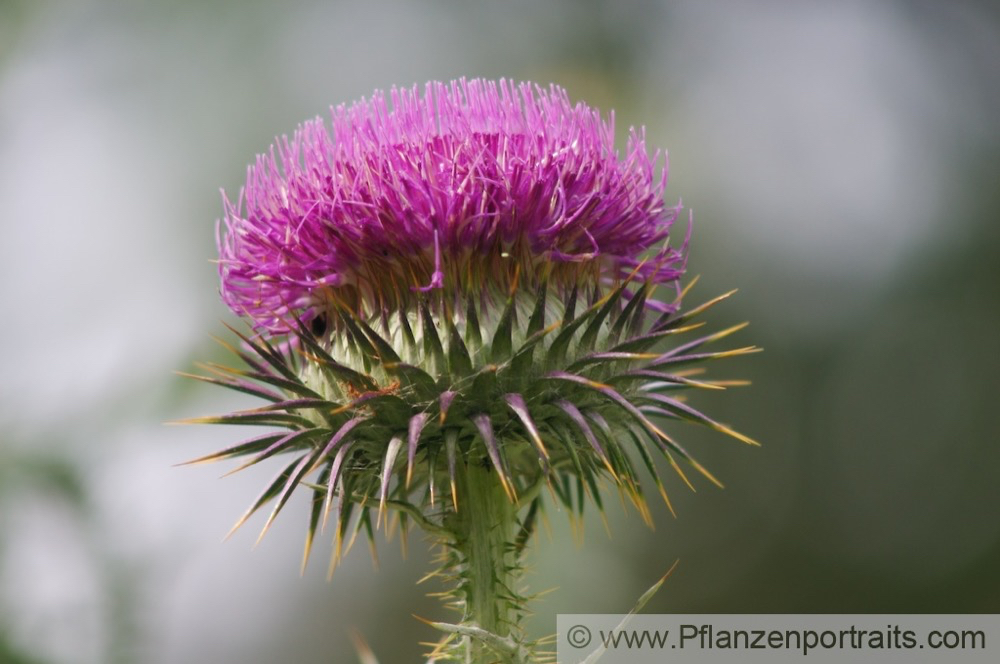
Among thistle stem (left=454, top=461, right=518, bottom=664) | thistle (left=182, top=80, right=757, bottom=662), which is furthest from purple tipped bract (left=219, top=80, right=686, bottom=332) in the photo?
thistle stem (left=454, top=461, right=518, bottom=664)

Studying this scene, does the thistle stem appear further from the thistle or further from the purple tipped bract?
the purple tipped bract

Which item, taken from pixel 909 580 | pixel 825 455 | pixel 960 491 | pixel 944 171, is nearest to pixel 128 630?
pixel 825 455

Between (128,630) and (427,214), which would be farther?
(128,630)

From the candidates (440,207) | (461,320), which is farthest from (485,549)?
(440,207)

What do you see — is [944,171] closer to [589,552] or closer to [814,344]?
[814,344]

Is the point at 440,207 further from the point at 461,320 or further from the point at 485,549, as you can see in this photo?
the point at 485,549

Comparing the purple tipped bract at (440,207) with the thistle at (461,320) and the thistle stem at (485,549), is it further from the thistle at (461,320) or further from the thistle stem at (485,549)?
the thistle stem at (485,549)
